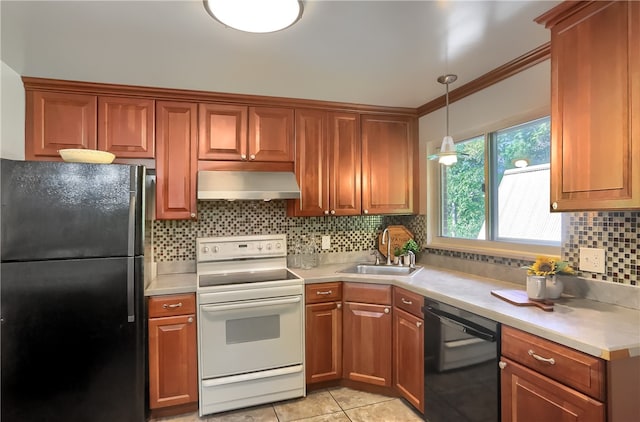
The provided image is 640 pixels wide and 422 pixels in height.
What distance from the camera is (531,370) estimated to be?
1428mm

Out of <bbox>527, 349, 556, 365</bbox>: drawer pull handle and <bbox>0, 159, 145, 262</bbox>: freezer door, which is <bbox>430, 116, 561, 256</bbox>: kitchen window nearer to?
<bbox>527, 349, 556, 365</bbox>: drawer pull handle

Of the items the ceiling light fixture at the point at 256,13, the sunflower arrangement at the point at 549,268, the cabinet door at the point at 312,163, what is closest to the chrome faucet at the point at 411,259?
the cabinet door at the point at 312,163

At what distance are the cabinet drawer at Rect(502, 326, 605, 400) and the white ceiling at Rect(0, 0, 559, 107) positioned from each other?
4.77 ft

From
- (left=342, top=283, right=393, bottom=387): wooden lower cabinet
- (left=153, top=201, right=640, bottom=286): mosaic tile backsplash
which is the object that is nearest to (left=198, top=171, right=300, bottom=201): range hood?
(left=153, top=201, right=640, bottom=286): mosaic tile backsplash

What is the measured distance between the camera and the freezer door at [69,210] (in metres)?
1.86

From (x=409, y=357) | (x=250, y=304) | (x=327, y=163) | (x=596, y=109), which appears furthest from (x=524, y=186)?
(x=250, y=304)

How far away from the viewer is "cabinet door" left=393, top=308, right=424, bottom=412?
2164mm

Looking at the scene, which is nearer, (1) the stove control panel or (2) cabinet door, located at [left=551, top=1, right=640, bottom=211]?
(2) cabinet door, located at [left=551, top=1, right=640, bottom=211]

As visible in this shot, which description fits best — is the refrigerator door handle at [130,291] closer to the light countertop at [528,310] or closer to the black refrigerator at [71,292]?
the black refrigerator at [71,292]

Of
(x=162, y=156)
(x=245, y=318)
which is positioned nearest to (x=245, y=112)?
(x=162, y=156)

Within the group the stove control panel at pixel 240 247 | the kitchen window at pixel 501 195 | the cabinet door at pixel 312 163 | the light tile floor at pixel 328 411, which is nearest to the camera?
the kitchen window at pixel 501 195

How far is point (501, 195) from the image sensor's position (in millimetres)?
2436

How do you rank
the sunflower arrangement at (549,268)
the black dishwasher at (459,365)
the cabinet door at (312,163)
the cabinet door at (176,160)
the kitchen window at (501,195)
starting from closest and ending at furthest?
the black dishwasher at (459,365) < the sunflower arrangement at (549,268) < the kitchen window at (501,195) < the cabinet door at (176,160) < the cabinet door at (312,163)

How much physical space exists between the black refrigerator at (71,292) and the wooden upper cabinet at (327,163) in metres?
1.25
